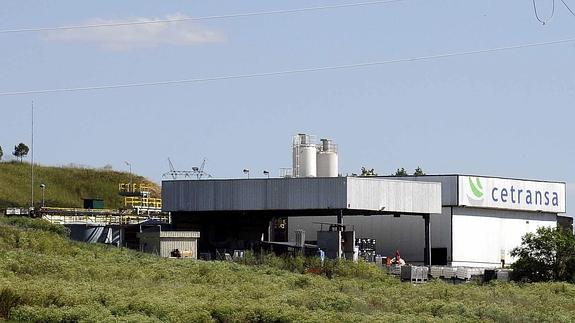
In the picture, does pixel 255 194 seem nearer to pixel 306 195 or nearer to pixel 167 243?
pixel 306 195

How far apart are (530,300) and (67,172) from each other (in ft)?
283

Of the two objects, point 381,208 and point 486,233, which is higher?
point 381,208

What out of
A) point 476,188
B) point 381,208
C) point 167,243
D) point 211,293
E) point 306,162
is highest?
point 306,162

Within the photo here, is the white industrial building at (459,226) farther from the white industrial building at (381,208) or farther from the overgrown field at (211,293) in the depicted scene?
the overgrown field at (211,293)

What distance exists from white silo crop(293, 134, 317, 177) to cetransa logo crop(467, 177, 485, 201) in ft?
35.4

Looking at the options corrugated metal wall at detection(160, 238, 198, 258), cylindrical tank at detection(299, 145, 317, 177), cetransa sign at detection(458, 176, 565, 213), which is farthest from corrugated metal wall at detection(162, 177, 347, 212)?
cetransa sign at detection(458, 176, 565, 213)

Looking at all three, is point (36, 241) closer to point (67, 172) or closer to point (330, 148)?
point (330, 148)

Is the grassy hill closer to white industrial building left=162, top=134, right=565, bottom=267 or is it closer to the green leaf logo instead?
white industrial building left=162, top=134, right=565, bottom=267

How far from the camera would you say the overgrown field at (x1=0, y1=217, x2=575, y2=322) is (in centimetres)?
3834

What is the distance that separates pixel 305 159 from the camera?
8612 cm

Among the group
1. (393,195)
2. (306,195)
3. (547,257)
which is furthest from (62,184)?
A: (547,257)

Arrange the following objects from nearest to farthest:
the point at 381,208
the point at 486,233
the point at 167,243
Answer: the point at 167,243, the point at 381,208, the point at 486,233

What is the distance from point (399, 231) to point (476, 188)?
6.33 m

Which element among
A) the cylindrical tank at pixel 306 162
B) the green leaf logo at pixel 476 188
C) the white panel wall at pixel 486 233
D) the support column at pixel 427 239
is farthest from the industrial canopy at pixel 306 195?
the green leaf logo at pixel 476 188
